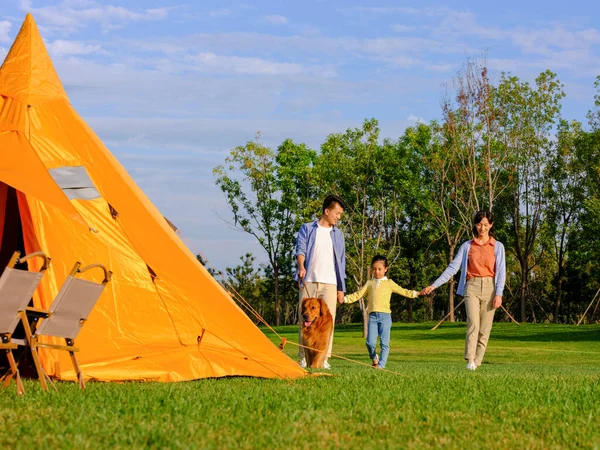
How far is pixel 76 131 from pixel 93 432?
4044 mm

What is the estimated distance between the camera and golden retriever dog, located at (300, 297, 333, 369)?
1036 cm

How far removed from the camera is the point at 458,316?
53375mm

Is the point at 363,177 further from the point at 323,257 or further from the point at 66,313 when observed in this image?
the point at 66,313

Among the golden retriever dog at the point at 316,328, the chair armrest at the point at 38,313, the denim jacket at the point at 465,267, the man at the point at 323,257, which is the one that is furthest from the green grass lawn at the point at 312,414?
the denim jacket at the point at 465,267

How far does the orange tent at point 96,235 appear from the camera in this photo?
8.20m

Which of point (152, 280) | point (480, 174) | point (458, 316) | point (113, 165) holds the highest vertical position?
point (480, 174)

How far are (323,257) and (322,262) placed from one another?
0.06m

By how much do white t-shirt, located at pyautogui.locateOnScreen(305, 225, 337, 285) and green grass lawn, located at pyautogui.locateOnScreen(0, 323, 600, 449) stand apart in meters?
2.30

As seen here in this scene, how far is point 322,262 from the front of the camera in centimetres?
1091

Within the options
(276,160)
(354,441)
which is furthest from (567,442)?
(276,160)

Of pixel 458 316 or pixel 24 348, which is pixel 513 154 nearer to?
pixel 458 316

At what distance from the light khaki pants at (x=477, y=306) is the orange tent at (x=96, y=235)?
11.4ft

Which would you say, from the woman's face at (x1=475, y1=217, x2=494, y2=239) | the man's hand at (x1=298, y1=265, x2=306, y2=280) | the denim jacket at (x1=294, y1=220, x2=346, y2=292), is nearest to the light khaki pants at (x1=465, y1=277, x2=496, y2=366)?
the woman's face at (x1=475, y1=217, x2=494, y2=239)

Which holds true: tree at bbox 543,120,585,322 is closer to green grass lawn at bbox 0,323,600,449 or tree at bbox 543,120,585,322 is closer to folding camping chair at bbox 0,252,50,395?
green grass lawn at bbox 0,323,600,449
